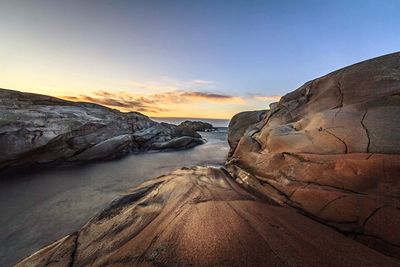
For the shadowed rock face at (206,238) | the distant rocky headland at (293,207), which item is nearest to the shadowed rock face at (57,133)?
the distant rocky headland at (293,207)

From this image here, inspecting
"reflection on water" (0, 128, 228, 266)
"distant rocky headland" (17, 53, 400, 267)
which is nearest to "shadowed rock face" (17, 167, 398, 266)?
"distant rocky headland" (17, 53, 400, 267)

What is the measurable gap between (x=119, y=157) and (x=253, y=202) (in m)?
18.8

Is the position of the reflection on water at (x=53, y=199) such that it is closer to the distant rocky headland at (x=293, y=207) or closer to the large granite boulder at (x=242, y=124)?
the distant rocky headland at (x=293, y=207)

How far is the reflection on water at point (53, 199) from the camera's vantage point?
623cm

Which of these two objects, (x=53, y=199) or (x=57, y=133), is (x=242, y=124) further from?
(x=57, y=133)

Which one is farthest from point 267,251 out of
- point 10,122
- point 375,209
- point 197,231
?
Answer: point 10,122

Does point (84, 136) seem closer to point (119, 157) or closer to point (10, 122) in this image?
point (119, 157)

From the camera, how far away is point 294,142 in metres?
5.93

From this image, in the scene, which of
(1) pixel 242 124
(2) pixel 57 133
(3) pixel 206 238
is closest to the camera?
(3) pixel 206 238

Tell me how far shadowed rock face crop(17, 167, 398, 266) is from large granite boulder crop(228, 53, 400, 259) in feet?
1.22

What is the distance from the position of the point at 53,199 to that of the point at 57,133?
8967 mm

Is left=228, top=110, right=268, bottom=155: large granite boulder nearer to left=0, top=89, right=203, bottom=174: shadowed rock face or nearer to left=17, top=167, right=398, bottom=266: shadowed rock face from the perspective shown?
left=17, top=167, right=398, bottom=266: shadowed rock face

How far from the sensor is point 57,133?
16.3 m

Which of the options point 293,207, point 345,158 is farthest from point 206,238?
point 345,158
